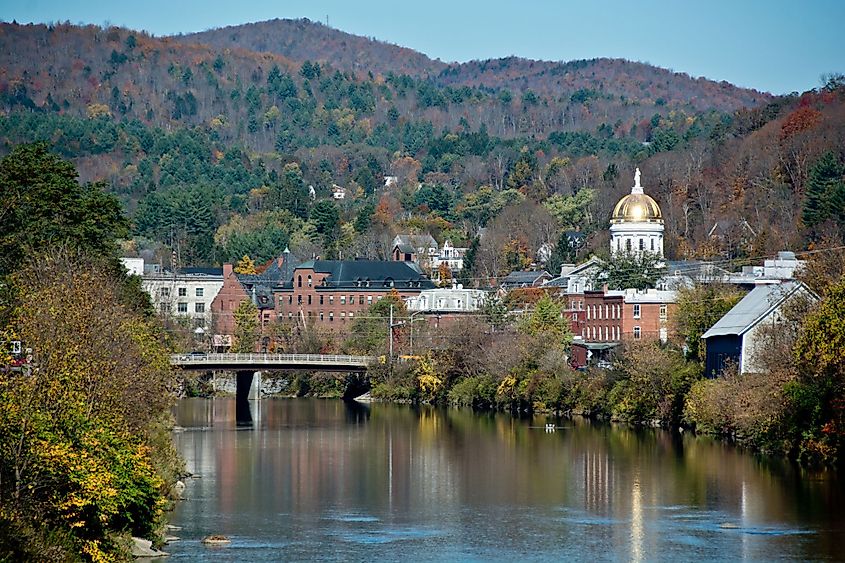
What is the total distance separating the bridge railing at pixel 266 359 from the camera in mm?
94812

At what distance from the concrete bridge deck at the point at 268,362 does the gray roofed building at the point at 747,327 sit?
29.9m

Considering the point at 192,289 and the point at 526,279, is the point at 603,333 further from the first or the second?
the point at 192,289

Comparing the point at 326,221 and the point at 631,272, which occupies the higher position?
the point at 326,221

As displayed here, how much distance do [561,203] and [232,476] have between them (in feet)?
429

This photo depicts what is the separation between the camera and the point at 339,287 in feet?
467

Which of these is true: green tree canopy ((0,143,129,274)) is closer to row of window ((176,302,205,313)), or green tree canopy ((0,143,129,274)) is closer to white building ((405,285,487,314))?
white building ((405,285,487,314))

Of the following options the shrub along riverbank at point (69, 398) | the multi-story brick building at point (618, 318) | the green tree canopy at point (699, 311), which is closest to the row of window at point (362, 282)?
the multi-story brick building at point (618, 318)

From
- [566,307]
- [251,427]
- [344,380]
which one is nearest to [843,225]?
[566,307]

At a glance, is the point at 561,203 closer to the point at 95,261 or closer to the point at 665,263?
the point at 665,263

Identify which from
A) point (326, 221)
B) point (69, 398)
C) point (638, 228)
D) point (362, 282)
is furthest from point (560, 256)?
point (69, 398)

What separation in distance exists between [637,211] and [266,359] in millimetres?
47969

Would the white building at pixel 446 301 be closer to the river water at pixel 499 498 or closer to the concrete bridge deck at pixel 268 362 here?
the concrete bridge deck at pixel 268 362

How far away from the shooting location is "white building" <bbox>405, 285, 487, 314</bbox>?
430 feet

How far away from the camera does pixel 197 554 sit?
39.8 meters
